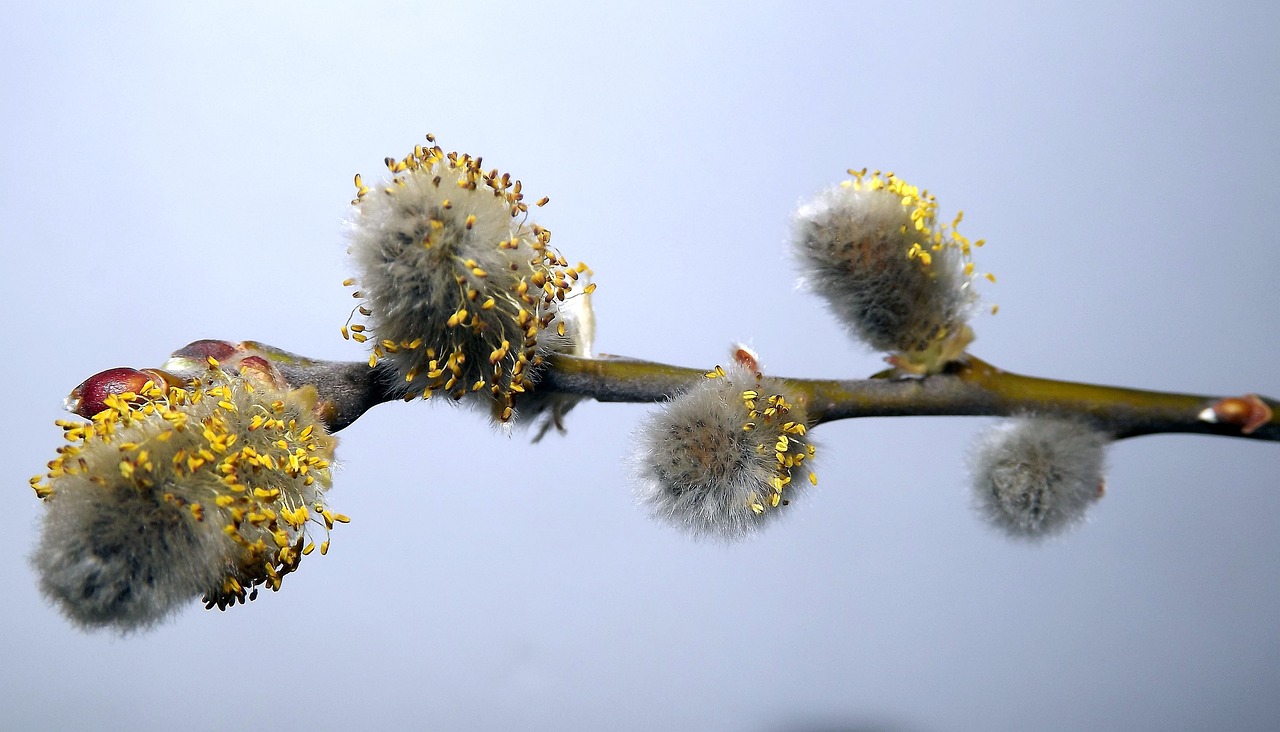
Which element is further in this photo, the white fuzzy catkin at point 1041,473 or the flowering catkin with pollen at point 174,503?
the white fuzzy catkin at point 1041,473

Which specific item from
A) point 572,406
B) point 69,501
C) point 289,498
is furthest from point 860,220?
point 69,501

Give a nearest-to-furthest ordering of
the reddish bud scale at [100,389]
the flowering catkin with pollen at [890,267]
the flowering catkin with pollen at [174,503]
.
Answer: the flowering catkin with pollen at [174,503] → the reddish bud scale at [100,389] → the flowering catkin with pollen at [890,267]

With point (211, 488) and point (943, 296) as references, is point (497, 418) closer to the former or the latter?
point (211, 488)

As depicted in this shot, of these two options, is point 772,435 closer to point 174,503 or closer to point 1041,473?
point 1041,473

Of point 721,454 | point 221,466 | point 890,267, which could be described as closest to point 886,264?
point 890,267

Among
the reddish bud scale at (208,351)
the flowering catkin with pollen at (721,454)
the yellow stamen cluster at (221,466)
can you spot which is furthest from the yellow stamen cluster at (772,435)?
the reddish bud scale at (208,351)

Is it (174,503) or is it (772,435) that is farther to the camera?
(772,435)

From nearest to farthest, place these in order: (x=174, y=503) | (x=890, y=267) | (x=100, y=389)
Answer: (x=174, y=503)
(x=100, y=389)
(x=890, y=267)

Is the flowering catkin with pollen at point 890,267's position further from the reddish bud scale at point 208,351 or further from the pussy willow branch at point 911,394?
the reddish bud scale at point 208,351
